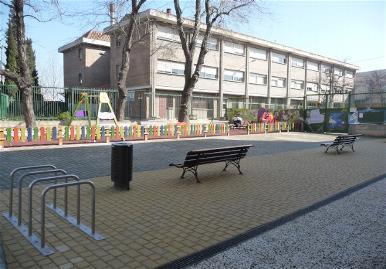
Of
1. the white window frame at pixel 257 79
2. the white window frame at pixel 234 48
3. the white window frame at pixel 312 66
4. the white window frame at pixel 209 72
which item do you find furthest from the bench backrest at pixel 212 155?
the white window frame at pixel 312 66

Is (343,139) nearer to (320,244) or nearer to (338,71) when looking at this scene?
(320,244)

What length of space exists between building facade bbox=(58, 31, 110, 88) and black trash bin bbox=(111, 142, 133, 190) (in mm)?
34842

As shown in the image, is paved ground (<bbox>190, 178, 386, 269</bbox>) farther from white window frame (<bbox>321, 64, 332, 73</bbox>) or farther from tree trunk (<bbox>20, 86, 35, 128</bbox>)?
white window frame (<bbox>321, 64, 332, 73</bbox>)

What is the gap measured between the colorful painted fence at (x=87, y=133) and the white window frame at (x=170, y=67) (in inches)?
560

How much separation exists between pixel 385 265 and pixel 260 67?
135 ft

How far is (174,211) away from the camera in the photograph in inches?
227

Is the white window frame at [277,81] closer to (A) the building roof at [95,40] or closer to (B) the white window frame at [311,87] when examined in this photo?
(B) the white window frame at [311,87]

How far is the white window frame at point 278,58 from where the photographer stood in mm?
45875

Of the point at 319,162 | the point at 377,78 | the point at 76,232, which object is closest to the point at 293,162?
the point at 319,162

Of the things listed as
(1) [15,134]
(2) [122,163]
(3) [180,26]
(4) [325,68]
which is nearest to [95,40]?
(3) [180,26]

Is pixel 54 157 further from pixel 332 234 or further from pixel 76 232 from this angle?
pixel 332 234

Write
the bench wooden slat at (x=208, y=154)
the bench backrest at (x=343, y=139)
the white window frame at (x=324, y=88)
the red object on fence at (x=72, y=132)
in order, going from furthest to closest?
the white window frame at (x=324, y=88) → the red object on fence at (x=72, y=132) → the bench backrest at (x=343, y=139) → the bench wooden slat at (x=208, y=154)

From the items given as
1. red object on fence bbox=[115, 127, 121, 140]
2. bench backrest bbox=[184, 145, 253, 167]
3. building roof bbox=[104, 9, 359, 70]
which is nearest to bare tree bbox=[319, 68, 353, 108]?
building roof bbox=[104, 9, 359, 70]

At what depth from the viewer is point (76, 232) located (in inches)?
184
